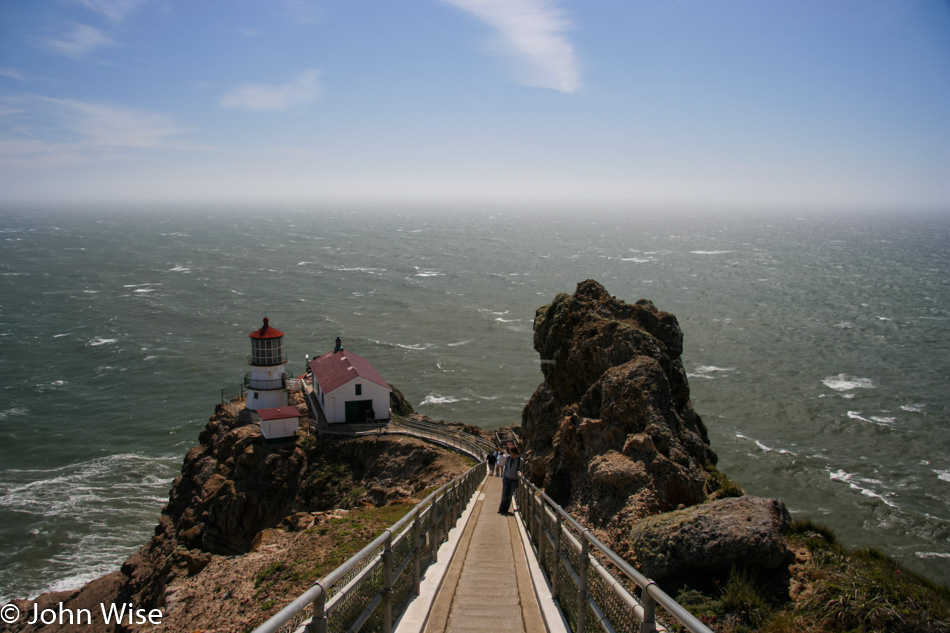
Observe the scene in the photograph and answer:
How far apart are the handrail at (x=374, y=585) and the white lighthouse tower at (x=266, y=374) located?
28234 millimetres

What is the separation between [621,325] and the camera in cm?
1783

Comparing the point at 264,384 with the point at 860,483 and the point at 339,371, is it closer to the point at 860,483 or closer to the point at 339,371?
the point at 339,371

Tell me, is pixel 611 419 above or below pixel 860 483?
above

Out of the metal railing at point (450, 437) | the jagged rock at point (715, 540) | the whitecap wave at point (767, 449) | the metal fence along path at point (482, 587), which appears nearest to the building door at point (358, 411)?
the metal railing at point (450, 437)

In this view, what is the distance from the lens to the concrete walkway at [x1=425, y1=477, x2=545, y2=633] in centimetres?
704

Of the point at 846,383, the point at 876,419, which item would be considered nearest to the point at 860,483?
the point at 876,419

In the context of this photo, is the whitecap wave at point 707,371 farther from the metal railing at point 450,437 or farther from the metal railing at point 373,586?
the metal railing at point 373,586

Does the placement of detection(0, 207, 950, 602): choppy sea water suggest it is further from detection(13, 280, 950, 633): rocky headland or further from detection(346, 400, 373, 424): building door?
detection(346, 400, 373, 424): building door

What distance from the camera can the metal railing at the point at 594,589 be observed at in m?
4.24

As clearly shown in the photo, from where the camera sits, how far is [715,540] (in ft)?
25.7

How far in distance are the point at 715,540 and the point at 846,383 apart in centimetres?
5243

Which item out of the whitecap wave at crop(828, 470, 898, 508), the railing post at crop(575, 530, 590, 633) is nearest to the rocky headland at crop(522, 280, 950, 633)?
the railing post at crop(575, 530, 590, 633)

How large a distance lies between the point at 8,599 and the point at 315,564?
21.7 meters

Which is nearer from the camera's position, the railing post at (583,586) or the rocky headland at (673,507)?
the railing post at (583,586)
